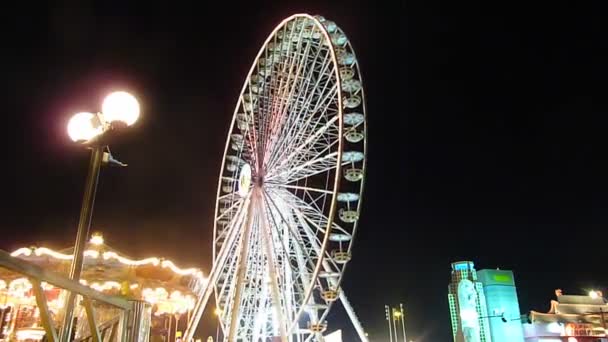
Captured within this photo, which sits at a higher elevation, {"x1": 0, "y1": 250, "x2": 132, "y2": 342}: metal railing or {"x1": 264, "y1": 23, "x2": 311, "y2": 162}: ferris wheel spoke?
{"x1": 264, "y1": 23, "x2": 311, "y2": 162}: ferris wheel spoke

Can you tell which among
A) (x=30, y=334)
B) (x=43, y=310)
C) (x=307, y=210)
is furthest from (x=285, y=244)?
(x=43, y=310)

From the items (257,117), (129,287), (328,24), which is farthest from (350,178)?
(129,287)

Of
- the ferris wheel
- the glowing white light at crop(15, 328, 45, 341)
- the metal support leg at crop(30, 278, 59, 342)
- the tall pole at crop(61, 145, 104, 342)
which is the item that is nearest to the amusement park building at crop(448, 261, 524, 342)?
the ferris wheel

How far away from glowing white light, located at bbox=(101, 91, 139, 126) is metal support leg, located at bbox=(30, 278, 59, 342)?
7.22ft

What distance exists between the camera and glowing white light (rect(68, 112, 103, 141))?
5086mm

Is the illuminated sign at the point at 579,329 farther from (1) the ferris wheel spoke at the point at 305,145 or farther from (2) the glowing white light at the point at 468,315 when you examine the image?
(1) the ferris wheel spoke at the point at 305,145

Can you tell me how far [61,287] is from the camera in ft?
10.8

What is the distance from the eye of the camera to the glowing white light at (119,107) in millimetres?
4902

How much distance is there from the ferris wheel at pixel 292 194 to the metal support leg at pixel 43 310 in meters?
14.2

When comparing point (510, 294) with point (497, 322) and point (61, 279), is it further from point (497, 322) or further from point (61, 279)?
point (61, 279)

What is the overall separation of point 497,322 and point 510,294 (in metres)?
4.46

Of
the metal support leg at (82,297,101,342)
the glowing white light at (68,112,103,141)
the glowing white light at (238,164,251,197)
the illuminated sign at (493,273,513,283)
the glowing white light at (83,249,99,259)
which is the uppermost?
the glowing white light at (238,164,251,197)

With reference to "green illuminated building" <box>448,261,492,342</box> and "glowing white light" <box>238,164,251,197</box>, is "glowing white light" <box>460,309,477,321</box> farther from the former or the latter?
"glowing white light" <box>238,164,251,197</box>

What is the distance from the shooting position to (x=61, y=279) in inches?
128
